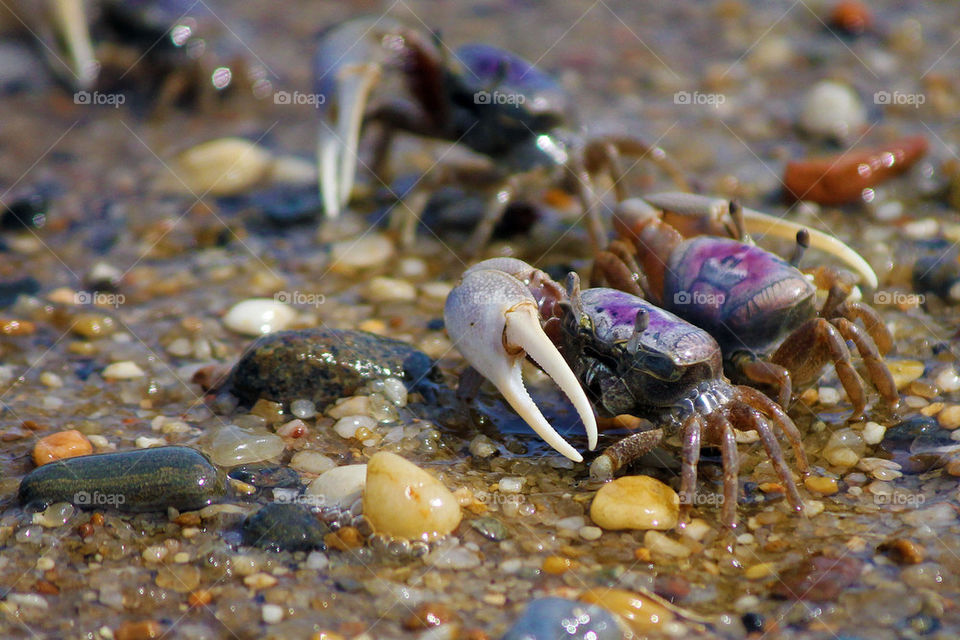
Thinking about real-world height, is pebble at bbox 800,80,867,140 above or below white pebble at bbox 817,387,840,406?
above

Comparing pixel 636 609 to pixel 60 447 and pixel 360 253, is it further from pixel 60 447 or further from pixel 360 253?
pixel 360 253

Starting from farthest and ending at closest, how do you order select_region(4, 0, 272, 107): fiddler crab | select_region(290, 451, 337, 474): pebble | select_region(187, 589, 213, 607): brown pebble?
select_region(4, 0, 272, 107): fiddler crab < select_region(290, 451, 337, 474): pebble < select_region(187, 589, 213, 607): brown pebble

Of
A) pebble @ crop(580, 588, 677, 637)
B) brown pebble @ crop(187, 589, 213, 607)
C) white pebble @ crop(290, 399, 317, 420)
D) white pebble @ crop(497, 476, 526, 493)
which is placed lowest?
brown pebble @ crop(187, 589, 213, 607)

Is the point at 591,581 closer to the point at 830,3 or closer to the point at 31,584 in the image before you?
the point at 31,584

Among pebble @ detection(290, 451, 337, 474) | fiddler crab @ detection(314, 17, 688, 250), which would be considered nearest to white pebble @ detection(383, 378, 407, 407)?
pebble @ detection(290, 451, 337, 474)

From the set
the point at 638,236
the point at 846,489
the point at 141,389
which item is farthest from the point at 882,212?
the point at 141,389

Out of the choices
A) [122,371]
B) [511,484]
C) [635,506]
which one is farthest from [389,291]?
[635,506]

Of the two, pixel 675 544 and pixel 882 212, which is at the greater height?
pixel 882 212

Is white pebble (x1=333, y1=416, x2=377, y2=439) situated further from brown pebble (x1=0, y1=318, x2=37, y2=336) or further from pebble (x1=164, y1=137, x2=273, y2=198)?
pebble (x1=164, y1=137, x2=273, y2=198)

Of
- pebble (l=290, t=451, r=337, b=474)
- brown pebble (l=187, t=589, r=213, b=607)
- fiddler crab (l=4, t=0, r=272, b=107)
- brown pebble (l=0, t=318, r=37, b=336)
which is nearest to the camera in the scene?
brown pebble (l=187, t=589, r=213, b=607)
